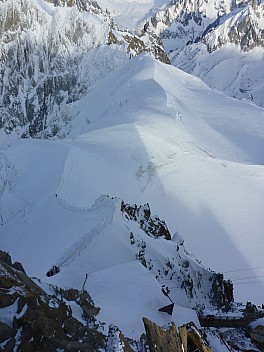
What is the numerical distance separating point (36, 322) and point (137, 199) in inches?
1183

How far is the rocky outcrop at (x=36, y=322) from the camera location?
880 centimetres

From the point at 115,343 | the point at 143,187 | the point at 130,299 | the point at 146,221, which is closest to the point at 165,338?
the point at 115,343

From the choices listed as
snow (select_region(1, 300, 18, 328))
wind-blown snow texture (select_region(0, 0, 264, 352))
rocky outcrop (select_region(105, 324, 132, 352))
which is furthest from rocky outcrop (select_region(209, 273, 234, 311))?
rocky outcrop (select_region(105, 324, 132, 352))

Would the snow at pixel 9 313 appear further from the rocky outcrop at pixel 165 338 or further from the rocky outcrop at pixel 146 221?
the rocky outcrop at pixel 146 221

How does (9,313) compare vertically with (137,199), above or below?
above

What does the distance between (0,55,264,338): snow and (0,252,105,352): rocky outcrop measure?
2.52 metres

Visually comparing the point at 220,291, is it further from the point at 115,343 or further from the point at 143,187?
the point at 143,187

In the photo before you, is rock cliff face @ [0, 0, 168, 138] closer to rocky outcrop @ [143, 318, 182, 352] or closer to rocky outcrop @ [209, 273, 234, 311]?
rocky outcrop @ [209, 273, 234, 311]

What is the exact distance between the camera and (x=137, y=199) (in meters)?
39.0

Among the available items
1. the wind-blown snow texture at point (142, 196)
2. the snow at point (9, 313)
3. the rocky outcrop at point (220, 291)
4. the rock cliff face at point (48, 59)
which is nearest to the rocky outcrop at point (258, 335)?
the wind-blown snow texture at point (142, 196)

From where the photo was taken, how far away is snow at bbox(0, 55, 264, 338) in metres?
17.3

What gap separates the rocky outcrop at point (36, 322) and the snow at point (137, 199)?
2.52 meters

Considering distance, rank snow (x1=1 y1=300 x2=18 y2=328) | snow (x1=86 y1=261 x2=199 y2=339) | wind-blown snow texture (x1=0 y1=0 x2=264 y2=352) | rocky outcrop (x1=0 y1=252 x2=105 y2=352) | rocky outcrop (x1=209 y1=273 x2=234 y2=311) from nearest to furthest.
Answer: rocky outcrop (x1=0 y1=252 x2=105 y2=352)
snow (x1=1 y1=300 x2=18 y2=328)
snow (x1=86 y1=261 x2=199 y2=339)
wind-blown snow texture (x1=0 y1=0 x2=264 y2=352)
rocky outcrop (x1=209 y1=273 x2=234 y2=311)

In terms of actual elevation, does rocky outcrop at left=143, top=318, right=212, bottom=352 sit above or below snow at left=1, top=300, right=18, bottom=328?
above
